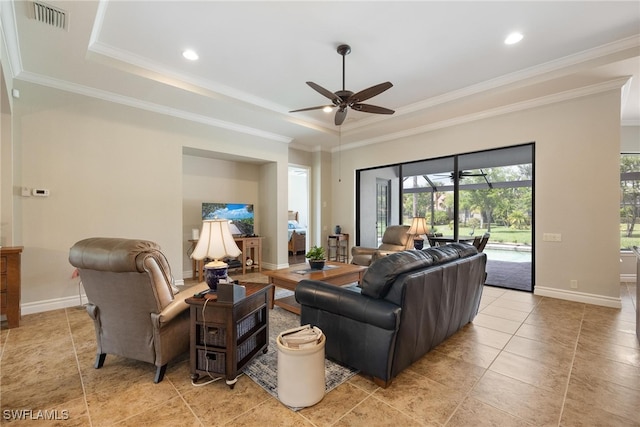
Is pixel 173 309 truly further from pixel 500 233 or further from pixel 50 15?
pixel 500 233

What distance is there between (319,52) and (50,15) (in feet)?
8.51

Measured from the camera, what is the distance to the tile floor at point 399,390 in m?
1.71

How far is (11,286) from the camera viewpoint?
9.95 feet

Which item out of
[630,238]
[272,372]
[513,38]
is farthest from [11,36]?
[630,238]

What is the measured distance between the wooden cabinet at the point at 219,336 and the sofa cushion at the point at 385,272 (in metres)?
0.92

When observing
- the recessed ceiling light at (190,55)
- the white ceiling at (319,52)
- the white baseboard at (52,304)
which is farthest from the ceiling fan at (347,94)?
the white baseboard at (52,304)

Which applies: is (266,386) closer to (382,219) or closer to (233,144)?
(233,144)

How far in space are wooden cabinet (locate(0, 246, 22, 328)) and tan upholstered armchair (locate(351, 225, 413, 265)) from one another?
4.57 m

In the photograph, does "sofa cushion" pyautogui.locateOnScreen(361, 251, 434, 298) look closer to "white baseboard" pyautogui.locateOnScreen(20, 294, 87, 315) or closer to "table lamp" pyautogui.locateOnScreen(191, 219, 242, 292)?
"table lamp" pyautogui.locateOnScreen(191, 219, 242, 292)

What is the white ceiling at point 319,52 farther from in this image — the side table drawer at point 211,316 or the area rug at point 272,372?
the area rug at point 272,372

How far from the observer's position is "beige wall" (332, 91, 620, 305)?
380cm

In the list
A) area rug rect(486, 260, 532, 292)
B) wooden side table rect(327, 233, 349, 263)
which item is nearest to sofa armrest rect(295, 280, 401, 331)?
area rug rect(486, 260, 532, 292)

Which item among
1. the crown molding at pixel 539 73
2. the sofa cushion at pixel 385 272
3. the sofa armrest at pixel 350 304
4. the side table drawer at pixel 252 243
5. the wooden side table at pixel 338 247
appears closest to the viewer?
the sofa armrest at pixel 350 304

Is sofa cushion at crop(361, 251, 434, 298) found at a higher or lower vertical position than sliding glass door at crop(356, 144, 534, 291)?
lower
